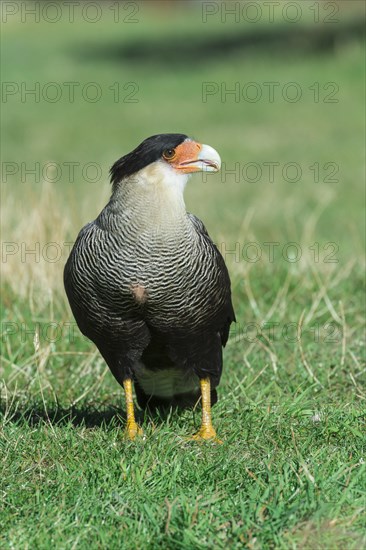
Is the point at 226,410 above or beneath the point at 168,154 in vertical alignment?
beneath

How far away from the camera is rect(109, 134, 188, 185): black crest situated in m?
3.67

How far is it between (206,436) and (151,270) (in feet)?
2.68

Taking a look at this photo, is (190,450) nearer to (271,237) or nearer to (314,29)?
(271,237)

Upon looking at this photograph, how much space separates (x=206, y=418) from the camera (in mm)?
4070

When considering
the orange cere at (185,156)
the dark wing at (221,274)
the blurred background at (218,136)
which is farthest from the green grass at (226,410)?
the orange cere at (185,156)

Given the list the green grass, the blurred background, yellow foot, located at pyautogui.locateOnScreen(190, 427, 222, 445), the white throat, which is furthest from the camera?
the blurred background

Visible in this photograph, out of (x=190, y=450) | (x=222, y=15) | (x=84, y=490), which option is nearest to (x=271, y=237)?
(x=190, y=450)

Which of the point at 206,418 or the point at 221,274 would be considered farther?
the point at 206,418

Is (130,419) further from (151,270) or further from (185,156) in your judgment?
(185,156)

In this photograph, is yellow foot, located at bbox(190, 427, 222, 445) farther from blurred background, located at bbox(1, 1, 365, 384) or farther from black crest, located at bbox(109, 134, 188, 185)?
blurred background, located at bbox(1, 1, 365, 384)

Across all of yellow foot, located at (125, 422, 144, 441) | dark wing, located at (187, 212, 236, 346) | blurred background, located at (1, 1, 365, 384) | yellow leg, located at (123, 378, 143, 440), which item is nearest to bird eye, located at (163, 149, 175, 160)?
dark wing, located at (187, 212, 236, 346)

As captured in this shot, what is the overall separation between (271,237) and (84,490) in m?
4.91

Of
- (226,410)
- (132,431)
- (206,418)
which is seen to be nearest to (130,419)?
(132,431)

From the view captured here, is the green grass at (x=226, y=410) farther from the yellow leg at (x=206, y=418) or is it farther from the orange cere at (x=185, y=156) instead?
the orange cere at (x=185, y=156)
